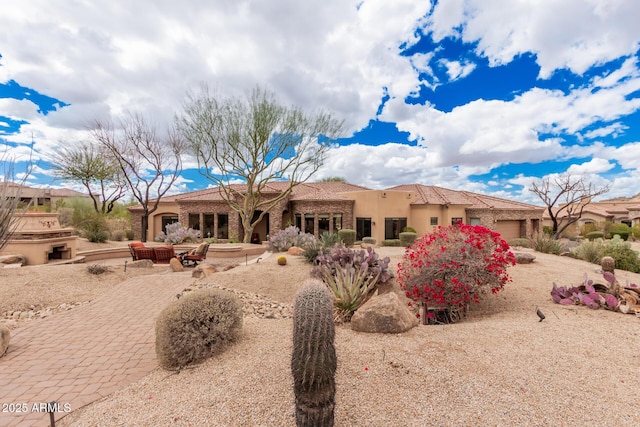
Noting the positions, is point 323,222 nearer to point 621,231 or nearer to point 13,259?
point 13,259

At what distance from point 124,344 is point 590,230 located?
37348 millimetres

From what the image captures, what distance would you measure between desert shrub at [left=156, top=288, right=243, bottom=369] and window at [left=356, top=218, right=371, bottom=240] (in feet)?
59.4

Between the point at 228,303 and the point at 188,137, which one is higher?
the point at 188,137

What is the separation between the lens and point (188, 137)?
21906mm

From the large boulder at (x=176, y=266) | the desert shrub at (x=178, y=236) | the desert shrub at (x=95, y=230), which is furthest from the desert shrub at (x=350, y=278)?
the desert shrub at (x=95, y=230)

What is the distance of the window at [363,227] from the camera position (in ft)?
73.0

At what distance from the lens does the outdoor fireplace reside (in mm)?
12227

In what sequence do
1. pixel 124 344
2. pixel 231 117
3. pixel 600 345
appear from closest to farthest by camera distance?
pixel 600 345 < pixel 124 344 < pixel 231 117

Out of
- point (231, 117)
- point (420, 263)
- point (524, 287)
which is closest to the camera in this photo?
point (420, 263)

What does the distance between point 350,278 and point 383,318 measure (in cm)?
162

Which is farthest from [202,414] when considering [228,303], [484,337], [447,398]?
[484,337]

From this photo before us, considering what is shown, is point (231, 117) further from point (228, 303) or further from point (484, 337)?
point (484, 337)

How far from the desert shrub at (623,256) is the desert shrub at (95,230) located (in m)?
25.9

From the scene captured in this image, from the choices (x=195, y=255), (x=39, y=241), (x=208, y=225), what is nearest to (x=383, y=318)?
(x=195, y=255)
